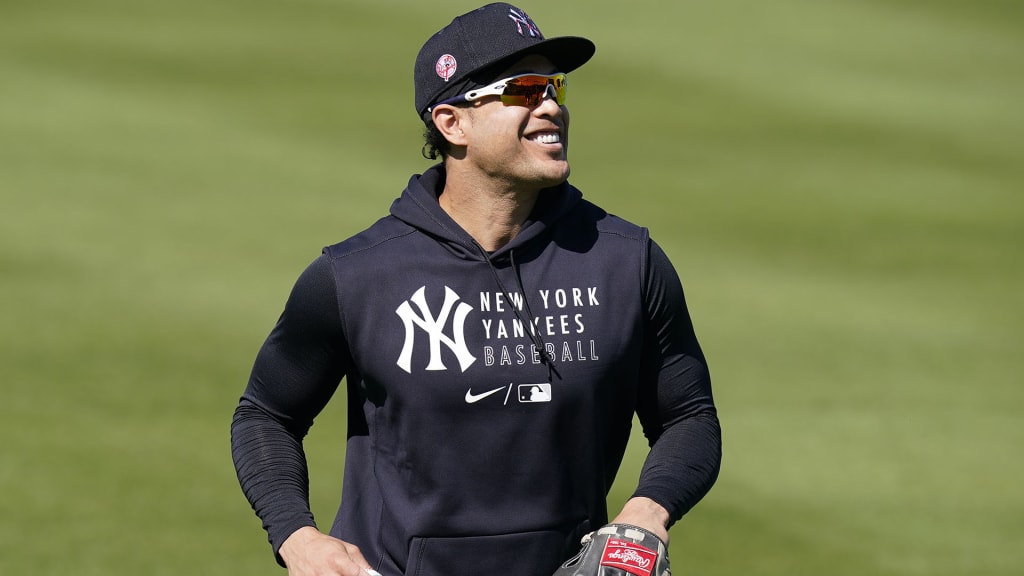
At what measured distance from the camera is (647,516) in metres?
3.92

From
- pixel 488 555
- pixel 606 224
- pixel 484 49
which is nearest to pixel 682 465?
pixel 488 555

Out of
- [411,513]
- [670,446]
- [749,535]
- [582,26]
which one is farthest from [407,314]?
[582,26]

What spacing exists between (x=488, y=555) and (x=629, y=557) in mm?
413

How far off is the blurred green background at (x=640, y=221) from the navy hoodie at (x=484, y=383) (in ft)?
12.3

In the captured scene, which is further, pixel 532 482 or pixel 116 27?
pixel 116 27

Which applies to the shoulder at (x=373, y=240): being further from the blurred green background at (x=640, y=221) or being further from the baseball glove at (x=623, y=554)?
the blurred green background at (x=640, y=221)

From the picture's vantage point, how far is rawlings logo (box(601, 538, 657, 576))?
3.79 m

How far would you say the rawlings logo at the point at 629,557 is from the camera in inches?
149

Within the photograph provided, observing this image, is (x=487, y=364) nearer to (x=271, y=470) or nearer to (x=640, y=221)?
(x=271, y=470)

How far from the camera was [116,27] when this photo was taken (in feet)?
56.8

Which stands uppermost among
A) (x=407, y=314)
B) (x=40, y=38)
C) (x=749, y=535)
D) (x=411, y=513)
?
(x=40, y=38)

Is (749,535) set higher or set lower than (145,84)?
lower

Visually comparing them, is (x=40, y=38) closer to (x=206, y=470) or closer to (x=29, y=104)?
(x=29, y=104)

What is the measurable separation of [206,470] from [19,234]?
4374 millimetres
